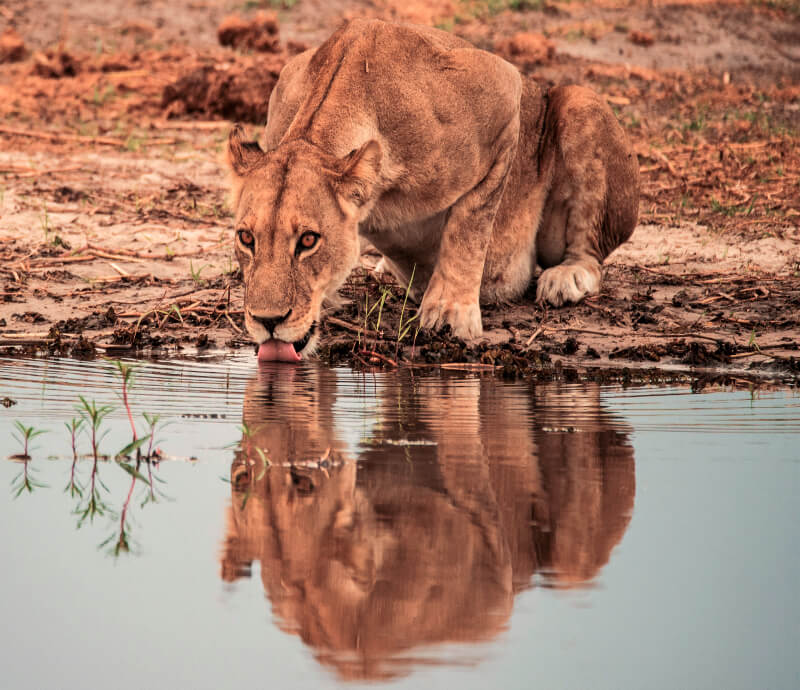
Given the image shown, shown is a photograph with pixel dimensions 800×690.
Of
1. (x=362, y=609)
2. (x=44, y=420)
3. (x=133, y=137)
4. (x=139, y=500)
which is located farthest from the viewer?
(x=133, y=137)

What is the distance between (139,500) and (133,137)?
26.6 ft

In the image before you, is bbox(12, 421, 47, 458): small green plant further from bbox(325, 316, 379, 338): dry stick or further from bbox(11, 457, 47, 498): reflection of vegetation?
bbox(325, 316, 379, 338): dry stick

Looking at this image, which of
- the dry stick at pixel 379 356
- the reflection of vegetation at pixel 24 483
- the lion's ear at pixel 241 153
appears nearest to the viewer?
the reflection of vegetation at pixel 24 483

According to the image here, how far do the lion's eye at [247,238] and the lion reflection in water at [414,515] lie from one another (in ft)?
2.17

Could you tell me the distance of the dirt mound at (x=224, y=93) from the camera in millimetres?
11109

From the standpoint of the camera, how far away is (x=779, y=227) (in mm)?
8008

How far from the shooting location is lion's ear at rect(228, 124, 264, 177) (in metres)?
4.71

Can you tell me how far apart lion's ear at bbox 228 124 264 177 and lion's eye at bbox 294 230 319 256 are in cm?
44

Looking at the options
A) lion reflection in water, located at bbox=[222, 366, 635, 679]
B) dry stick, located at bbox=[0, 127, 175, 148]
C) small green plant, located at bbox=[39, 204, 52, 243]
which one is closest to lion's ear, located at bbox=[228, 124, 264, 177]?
lion reflection in water, located at bbox=[222, 366, 635, 679]

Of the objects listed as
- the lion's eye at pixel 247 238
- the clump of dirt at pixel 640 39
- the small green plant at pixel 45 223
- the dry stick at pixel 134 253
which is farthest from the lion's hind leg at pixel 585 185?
the clump of dirt at pixel 640 39

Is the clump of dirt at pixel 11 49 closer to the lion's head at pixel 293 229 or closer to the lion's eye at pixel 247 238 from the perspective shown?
the lion's head at pixel 293 229

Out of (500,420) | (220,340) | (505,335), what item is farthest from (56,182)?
(500,420)

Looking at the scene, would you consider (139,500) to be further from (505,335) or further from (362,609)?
(505,335)

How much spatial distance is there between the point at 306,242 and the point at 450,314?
4.33 feet
